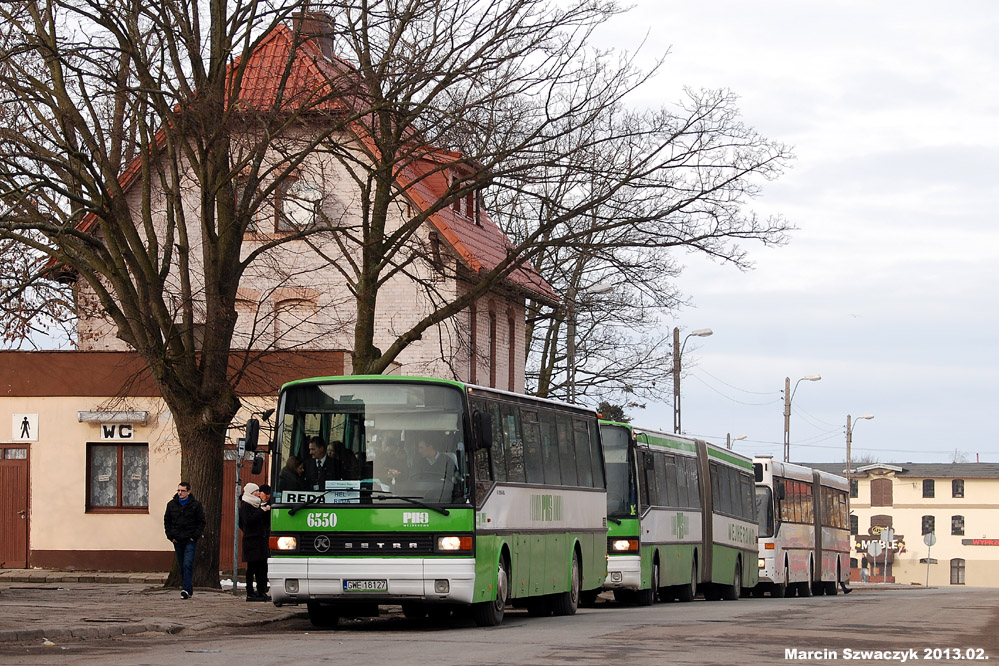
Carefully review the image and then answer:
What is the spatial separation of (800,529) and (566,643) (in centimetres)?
2579

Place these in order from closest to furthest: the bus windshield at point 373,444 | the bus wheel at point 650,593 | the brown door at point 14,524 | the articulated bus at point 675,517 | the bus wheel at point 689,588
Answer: the bus windshield at point 373,444 < the articulated bus at point 675,517 < the bus wheel at point 650,593 < the bus wheel at point 689,588 < the brown door at point 14,524

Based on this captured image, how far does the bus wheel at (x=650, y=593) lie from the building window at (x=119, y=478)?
1108 centimetres

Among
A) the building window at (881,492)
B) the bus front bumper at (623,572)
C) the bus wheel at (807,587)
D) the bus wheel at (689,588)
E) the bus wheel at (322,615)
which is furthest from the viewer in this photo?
the building window at (881,492)

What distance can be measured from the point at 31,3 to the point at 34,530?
1306 cm

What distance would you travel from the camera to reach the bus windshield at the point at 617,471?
26.8 meters

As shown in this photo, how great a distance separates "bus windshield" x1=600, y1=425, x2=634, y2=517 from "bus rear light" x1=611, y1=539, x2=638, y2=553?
480 mm

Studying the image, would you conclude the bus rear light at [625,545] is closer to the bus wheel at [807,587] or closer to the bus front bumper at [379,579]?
the bus front bumper at [379,579]

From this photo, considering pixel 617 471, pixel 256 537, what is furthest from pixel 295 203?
pixel 617 471

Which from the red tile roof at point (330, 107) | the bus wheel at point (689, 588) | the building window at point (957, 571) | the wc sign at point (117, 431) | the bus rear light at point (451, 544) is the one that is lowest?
the building window at point (957, 571)

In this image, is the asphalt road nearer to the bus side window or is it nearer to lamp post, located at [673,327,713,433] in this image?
the bus side window

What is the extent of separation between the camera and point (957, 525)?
10569 cm

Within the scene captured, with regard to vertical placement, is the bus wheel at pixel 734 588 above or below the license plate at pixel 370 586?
below

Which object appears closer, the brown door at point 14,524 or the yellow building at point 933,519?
the brown door at point 14,524

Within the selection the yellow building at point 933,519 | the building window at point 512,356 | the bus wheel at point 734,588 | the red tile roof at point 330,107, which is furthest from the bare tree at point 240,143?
the yellow building at point 933,519
